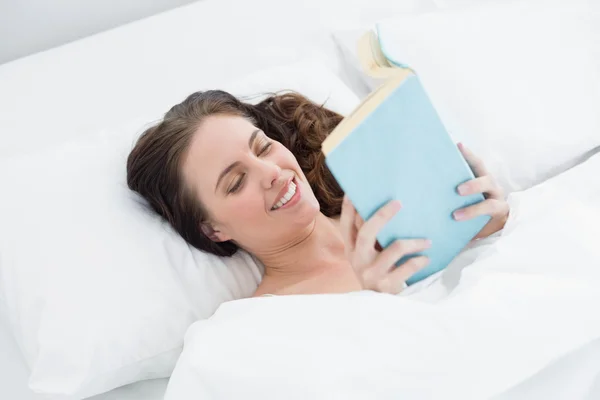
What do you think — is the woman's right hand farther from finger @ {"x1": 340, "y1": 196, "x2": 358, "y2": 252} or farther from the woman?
the woman

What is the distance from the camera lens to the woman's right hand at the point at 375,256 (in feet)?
3.06

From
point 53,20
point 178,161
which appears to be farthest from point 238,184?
point 53,20

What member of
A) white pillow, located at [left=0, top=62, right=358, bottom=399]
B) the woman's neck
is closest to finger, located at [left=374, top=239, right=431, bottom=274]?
the woman's neck

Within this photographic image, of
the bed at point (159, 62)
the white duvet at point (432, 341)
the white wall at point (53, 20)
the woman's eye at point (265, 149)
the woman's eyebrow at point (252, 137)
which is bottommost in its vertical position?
the white duvet at point (432, 341)

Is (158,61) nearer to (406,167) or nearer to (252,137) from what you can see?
(252,137)

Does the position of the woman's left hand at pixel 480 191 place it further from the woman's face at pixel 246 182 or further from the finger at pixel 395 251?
the woman's face at pixel 246 182

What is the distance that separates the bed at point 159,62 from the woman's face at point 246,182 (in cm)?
25

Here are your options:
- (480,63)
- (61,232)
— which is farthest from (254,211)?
(480,63)

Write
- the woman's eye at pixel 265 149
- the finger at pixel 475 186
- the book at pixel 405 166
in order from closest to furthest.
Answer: the book at pixel 405 166, the finger at pixel 475 186, the woman's eye at pixel 265 149

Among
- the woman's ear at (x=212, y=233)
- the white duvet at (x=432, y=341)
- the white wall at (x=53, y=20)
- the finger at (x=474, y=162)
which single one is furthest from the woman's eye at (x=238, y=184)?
the white wall at (x=53, y=20)

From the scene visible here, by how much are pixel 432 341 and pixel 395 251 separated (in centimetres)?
13

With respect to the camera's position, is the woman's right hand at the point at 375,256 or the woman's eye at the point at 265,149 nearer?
the woman's right hand at the point at 375,256

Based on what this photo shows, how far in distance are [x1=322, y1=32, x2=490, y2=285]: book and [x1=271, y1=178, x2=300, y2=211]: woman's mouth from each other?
28 cm

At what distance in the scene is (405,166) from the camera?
2.83ft
